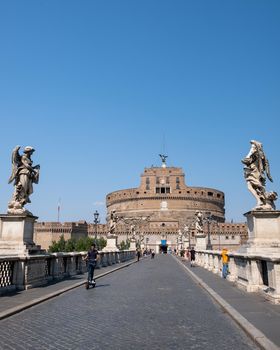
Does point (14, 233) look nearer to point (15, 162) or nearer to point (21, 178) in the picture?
point (21, 178)

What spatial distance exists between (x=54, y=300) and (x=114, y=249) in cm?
2362

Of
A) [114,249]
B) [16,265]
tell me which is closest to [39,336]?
[16,265]

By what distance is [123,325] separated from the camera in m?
6.69

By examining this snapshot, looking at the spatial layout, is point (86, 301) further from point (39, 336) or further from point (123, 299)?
point (39, 336)

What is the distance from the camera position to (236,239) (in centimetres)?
10300

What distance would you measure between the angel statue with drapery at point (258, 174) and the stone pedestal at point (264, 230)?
378 mm

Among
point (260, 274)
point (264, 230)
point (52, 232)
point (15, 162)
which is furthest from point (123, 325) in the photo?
point (52, 232)

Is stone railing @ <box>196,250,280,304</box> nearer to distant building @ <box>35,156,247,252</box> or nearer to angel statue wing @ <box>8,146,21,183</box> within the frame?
angel statue wing @ <box>8,146,21,183</box>

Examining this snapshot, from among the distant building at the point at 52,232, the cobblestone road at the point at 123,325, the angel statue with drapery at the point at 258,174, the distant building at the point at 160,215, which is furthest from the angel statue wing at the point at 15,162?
the distant building at the point at 52,232

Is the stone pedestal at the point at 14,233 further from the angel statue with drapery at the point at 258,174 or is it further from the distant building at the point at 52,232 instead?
the distant building at the point at 52,232

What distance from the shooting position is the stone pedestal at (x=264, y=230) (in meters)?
10.7

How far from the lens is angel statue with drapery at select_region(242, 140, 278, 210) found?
11.5 metres

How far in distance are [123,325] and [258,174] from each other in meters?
6.94

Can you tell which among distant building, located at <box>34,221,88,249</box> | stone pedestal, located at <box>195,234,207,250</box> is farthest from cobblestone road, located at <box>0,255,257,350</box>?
distant building, located at <box>34,221,88,249</box>
